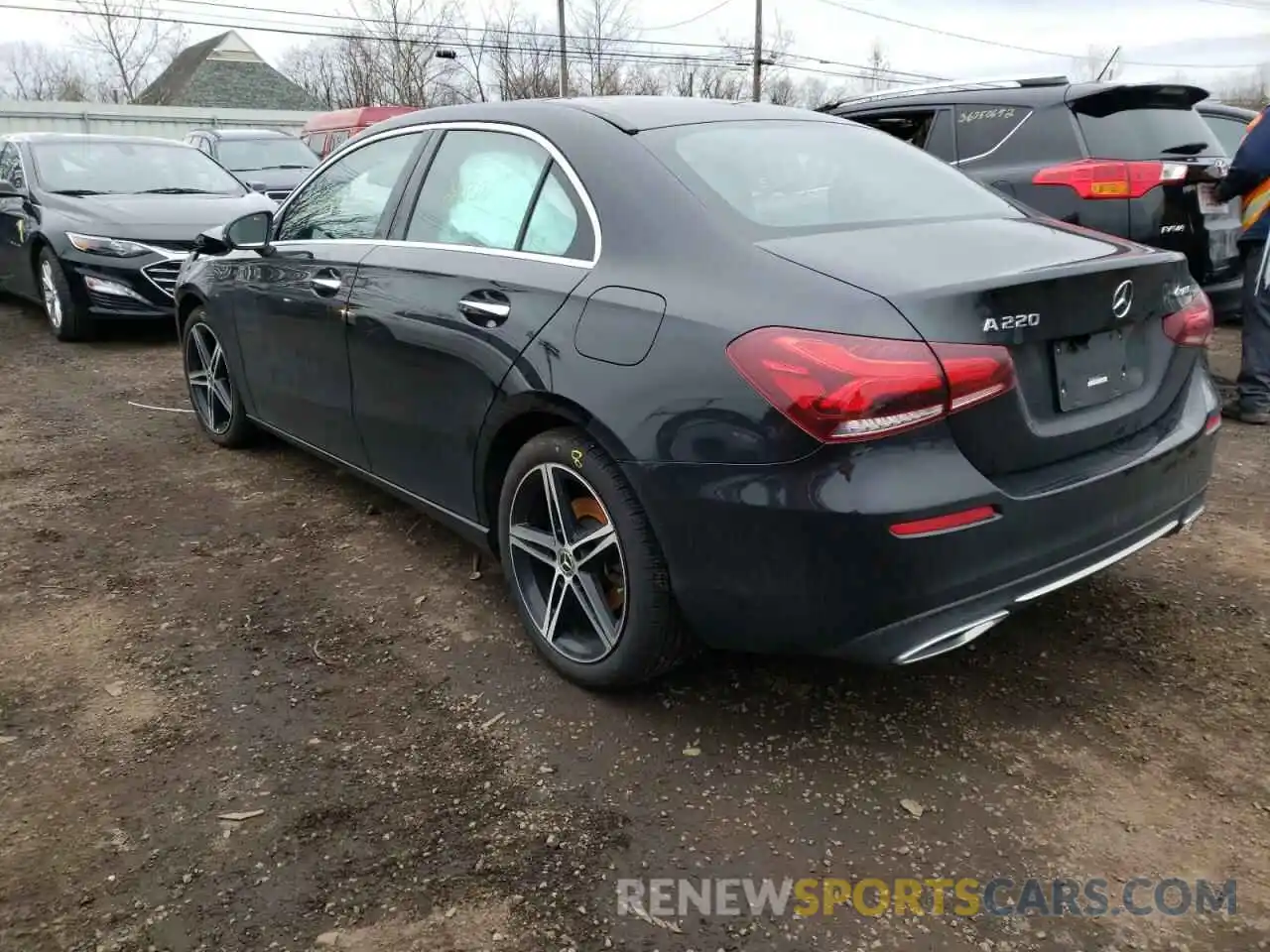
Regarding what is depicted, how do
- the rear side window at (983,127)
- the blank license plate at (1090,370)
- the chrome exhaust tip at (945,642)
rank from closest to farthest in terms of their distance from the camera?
the chrome exhaust tip at (945,642) → the blank license plate at (1090,370) → the rear side window at (983,127)

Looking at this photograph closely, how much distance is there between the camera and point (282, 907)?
2080 millimetres

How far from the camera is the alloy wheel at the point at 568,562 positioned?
2689 millimetres

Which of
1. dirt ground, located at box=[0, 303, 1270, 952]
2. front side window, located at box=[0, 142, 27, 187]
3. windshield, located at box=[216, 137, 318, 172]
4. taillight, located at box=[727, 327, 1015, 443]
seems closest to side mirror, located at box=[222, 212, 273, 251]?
dirt ground, located at box=[0, 303, 1270, 952]

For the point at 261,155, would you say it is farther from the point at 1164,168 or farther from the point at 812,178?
the point at 812,178

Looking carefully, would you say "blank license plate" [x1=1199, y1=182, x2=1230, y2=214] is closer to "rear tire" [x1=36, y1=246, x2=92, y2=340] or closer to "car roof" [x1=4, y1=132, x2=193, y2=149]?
"rear tire" [x1=36, y1=246, x2=92, y2=340]

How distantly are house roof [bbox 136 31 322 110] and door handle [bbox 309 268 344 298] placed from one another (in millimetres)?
50552

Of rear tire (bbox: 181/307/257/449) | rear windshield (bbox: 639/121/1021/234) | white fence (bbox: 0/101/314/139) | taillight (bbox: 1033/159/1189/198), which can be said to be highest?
white fence (bbox: 0/101/314/139)

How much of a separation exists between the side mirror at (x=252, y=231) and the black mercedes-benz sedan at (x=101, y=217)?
3543mm

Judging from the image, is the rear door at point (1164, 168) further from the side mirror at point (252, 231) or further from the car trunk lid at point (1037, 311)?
the side mirror at point (252, 231)

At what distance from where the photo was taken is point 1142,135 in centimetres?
Answer: 550

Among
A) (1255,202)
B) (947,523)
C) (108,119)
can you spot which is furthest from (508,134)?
(108,119)

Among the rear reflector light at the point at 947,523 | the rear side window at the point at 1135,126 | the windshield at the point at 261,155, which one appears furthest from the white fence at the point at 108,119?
the rear reflector light at the point at 947,523

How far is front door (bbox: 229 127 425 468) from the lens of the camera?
3633mm

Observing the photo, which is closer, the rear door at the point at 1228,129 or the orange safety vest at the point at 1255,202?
the orange safety vest at the point at 1255,202
